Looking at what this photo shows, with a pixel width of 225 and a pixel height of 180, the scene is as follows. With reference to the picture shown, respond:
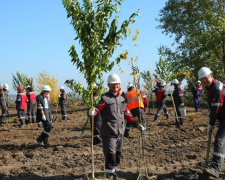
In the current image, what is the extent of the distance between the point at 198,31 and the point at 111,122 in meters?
19.6

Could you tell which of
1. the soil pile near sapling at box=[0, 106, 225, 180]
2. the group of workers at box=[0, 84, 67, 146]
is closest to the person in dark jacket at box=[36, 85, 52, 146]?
the group of workers at box=[0, 84, 67, 146]

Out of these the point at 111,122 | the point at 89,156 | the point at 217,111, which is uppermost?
the point at 217,111

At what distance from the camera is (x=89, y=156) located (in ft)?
24.4

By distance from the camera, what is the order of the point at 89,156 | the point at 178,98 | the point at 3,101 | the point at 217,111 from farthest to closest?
the point at 3,101, the point at 178,98, the point at 89,156, the point at 217,111

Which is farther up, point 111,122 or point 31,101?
point 31,101

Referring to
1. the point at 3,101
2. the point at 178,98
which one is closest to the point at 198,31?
the point at 178,98

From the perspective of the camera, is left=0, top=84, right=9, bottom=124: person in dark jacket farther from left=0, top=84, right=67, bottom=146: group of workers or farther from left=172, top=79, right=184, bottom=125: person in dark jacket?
left=172, top=79, right=184, bottom=125: person in dark jacket

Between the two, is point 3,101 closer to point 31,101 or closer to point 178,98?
point 31,101

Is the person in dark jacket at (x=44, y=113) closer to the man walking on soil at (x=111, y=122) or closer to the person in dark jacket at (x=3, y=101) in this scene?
the man walking on soil at (x=111, y=122)

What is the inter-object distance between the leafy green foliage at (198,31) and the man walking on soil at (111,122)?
57.0ft

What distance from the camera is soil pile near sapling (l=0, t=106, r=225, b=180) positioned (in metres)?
6.11

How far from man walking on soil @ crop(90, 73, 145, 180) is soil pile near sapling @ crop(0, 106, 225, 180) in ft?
2.62

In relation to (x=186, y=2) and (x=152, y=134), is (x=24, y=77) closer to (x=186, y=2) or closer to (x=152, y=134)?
(x=186, y=2)

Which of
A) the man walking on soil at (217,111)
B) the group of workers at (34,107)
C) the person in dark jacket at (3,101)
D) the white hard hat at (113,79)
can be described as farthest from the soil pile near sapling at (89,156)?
the person in dark jacket at (3,101)
